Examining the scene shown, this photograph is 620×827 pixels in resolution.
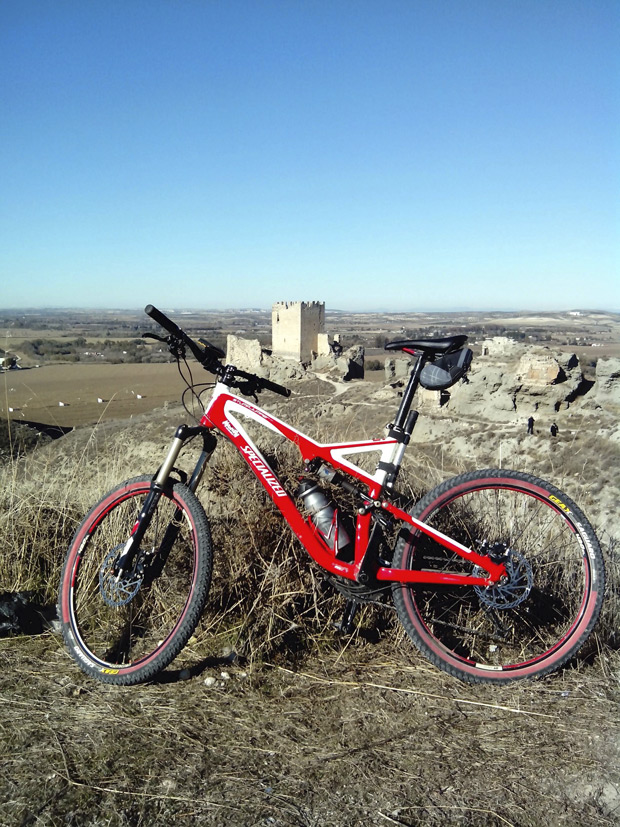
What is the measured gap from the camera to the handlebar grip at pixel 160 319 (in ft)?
9.33

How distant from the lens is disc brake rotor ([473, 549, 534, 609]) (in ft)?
9.32

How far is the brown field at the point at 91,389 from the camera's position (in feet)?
102

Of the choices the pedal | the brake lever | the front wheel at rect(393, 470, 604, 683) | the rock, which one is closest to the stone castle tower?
the rock

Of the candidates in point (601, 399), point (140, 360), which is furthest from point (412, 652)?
point (140, 360)

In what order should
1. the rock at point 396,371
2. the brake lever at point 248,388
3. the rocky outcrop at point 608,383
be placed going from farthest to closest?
the rock at point 396,371
the rocky outcrop at point 608,383
the brake lever at point 248,388

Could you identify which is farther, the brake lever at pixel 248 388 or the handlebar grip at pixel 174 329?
the brake lever at pixel 248 388

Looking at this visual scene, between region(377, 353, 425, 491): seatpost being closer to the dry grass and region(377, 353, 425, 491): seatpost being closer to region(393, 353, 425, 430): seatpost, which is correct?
region(393, 353, 425, 430): seatpost

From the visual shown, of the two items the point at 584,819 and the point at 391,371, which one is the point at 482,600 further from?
the point at 391,371

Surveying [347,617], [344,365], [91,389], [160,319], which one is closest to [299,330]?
[344,365]

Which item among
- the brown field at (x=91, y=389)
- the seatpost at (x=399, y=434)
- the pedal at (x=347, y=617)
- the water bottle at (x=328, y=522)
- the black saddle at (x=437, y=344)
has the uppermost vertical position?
the black saddle at (x=437, y=344)

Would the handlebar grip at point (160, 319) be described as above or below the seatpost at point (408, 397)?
above

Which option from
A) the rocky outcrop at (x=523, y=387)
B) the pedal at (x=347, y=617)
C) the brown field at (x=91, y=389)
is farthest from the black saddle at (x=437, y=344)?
the brown field at (x=91, y=389)

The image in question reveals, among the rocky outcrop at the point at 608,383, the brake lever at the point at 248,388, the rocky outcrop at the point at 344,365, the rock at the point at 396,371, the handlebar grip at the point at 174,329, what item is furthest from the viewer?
the rocky outcrop at the point at 344,365

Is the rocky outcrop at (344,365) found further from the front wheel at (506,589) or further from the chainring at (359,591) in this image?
the chainring at (359,591)
